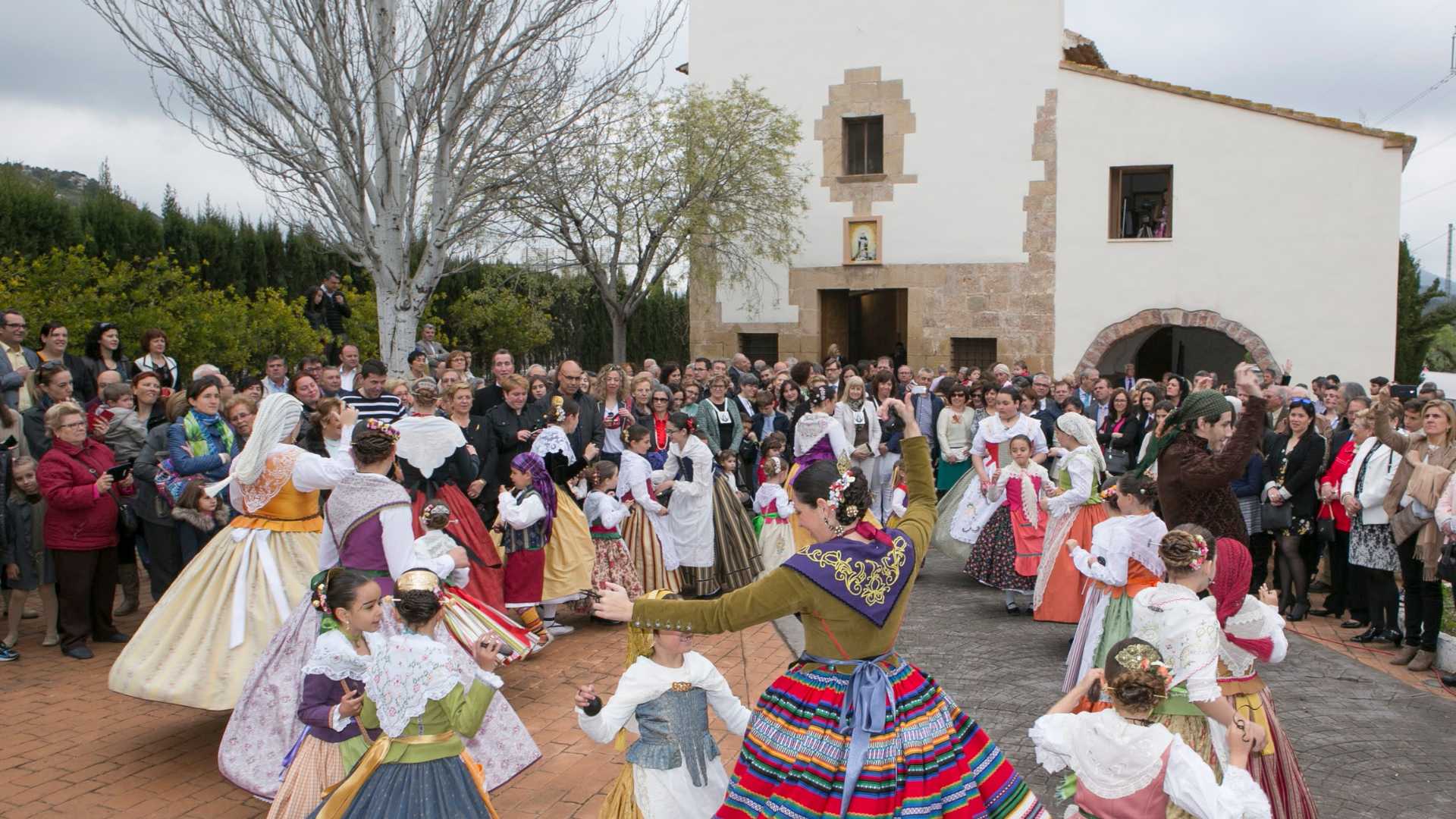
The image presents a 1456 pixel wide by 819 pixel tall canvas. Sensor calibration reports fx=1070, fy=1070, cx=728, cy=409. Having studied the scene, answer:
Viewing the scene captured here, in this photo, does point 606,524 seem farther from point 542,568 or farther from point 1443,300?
point 1443,300

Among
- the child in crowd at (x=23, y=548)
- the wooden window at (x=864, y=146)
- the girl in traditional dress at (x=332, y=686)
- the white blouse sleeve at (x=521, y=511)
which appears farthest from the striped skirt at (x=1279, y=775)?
the wooden window at (x=864, y=146)

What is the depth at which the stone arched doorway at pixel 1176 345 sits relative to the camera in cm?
1827

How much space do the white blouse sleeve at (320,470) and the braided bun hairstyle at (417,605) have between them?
3.89 ft

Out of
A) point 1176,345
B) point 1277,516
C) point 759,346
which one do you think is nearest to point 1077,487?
point 1277,516

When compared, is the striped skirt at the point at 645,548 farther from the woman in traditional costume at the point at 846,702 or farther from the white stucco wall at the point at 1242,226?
the white stucco wall at the point at 1242,226

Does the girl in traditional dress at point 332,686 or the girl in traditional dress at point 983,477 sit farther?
the girl in traditional dress at point 983,477

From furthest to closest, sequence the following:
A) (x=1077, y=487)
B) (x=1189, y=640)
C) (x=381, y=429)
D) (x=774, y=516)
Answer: (x=774, y=516), (x=1077, y=487), (x=381, y=429), (x=1189, y=640)

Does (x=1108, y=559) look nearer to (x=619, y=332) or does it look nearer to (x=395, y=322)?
(x=395, y=322)

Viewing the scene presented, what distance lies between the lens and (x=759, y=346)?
70.7 ft

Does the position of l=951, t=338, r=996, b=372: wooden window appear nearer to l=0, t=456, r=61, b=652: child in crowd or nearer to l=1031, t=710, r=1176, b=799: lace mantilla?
l=0, t=456, r=61, b=652: child in crowd

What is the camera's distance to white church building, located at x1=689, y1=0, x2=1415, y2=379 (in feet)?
58.0

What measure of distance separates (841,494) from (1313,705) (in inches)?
175

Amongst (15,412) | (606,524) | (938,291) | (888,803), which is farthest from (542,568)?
(938,291)

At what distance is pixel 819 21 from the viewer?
1989 cm
